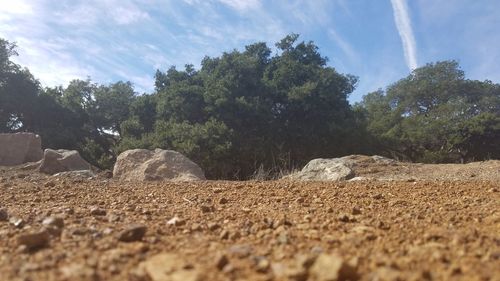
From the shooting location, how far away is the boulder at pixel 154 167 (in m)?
7.68

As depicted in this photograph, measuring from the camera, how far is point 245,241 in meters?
1.90

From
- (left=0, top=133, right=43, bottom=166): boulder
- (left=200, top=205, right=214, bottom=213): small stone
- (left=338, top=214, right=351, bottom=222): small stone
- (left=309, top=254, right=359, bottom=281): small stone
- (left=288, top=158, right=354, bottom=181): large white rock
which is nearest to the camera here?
(left=309, top=254, right=359, bottom=281): small stone

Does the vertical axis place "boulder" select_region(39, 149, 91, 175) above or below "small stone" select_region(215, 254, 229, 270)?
above

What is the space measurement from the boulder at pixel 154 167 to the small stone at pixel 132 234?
5.53 m

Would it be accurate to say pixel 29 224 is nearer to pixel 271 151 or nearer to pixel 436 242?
pixel 436 242

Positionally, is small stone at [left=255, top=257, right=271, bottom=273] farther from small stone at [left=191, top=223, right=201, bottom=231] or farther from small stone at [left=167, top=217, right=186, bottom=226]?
small stone at [left=167, top=217, right=186, bottom=226]

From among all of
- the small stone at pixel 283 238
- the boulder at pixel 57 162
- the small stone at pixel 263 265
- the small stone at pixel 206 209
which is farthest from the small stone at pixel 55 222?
the boulder at pixel 57 162

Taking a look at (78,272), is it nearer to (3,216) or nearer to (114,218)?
(114,218)

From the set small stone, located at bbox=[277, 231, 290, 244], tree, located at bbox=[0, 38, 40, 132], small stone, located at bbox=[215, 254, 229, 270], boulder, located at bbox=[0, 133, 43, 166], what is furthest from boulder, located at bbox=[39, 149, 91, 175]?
tree, located at bbox=[0, 38, 40, 132]

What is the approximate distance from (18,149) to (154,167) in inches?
183

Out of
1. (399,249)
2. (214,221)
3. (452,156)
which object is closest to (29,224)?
(214,221)

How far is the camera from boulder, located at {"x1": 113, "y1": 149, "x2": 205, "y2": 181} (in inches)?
302

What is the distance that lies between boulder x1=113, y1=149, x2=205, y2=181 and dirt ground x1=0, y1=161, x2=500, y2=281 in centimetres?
413

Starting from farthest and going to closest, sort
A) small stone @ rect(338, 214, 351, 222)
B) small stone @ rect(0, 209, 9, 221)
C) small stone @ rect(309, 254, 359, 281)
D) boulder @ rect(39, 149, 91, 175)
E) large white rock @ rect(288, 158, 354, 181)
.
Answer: boulder @ rect(39, 149, 91, 175)
large white rock @ rect(288, 158, 354, 181)
small stone @ rect(0, 209, 9, 221)
small stone @ rect(338, 214, 351, 222)
small stone @ rect(309, 254, 359, 281)
